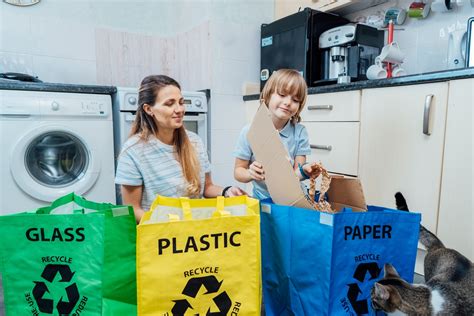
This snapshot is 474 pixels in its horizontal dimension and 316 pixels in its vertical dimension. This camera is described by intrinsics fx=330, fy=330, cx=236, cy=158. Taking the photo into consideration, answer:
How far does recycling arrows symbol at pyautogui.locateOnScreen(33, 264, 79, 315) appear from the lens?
732 mm

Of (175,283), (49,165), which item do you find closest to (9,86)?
(49,165)

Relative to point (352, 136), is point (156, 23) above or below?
above

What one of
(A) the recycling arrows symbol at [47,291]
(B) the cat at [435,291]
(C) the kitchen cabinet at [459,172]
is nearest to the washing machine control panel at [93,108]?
(A) the recycling arrows symbol at [47,291]

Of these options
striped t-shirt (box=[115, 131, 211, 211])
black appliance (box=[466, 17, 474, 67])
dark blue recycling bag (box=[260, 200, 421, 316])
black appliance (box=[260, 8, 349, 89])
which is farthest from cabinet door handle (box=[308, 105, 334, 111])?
dark blue recycling bag (box=[260, 200, 421, 316])

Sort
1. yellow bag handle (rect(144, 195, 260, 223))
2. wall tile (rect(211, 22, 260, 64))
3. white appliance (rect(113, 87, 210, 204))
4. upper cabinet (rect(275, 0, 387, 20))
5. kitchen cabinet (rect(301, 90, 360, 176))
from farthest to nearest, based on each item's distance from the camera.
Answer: wall tile (rect(211, 22, 260, 64))
upper cabinet (rect(275, 0, 387, 20))
white appliance (rect(113, 87, 210, 204))
kitchen cabinet (rect(301, 90, 360, 176))
yellow bag handle (rect(144, 195, 260, 223))

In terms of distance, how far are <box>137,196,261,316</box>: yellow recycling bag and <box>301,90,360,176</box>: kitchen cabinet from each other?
1149mm

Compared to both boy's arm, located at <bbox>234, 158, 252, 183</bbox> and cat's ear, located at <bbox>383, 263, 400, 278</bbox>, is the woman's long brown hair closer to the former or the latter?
boy's arm, located at <bbox>234, 158, 252, 183</bbox>

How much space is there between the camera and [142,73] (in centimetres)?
271

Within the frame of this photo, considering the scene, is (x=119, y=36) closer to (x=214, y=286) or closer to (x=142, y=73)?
(x=142, y=73)

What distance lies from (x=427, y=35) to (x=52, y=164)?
91.5 inches

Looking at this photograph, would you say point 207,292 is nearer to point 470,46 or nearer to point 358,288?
point 358,288

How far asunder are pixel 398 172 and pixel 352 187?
71 centimetres

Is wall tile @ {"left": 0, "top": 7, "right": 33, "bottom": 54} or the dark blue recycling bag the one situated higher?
wall tile @ {"left": 0, "top": 7, "right": 33, "bottom": 54}

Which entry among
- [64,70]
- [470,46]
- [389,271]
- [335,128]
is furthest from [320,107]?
[64,70]
